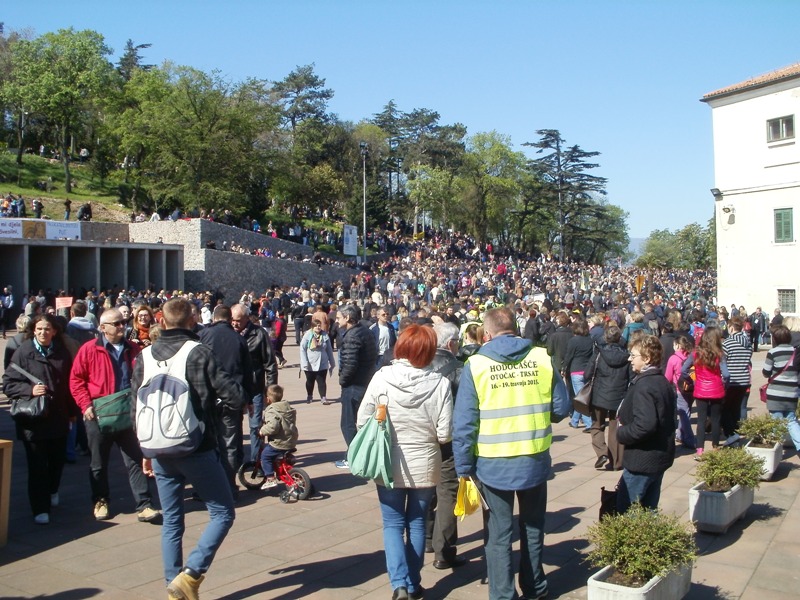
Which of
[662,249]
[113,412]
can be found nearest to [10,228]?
[113,412]

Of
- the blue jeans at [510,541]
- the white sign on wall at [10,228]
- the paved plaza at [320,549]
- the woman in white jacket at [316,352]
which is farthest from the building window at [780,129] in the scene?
the white sign on wall at [10,228]

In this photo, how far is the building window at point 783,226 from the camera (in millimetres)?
30109

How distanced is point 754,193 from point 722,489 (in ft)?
92.8

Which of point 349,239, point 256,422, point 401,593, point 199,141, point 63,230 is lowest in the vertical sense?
point 401,593

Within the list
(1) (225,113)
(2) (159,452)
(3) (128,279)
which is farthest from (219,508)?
(1) (225,113)

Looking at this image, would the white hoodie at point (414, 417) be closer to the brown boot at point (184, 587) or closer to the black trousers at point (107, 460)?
the brown boot at point (184, 587)

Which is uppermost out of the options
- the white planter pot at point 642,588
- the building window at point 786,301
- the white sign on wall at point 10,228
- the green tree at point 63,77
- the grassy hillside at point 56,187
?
the green tree at point 63,77

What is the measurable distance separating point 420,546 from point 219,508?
4.13 feet

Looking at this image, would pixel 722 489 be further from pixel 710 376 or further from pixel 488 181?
pixel 488 181

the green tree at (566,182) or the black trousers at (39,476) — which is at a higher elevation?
the green tree at (566,182)

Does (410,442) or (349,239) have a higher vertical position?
(349,239)

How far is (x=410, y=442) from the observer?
4.65 metres

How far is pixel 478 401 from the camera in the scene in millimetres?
4504

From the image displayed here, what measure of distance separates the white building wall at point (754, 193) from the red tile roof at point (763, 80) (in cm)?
27
